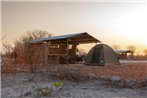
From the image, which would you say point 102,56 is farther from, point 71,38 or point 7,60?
point 7,60

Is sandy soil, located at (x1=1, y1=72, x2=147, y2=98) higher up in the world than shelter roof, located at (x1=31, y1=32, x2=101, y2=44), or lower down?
lower down

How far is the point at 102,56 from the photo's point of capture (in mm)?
14461

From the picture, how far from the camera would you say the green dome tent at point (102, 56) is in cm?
1448

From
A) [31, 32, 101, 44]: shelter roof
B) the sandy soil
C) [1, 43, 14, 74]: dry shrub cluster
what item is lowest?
the sandy soil

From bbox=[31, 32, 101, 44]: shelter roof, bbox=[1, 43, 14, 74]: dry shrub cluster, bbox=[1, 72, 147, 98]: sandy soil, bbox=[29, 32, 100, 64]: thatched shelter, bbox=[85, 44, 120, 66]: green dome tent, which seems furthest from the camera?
bbox=[29, 32, 100, 64]: thatched shelter

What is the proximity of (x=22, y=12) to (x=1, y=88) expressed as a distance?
375 centimetres

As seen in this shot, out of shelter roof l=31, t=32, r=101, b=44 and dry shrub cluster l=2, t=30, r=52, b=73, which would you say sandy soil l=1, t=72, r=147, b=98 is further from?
shelter roof l=31, t=32, r=101, b=44

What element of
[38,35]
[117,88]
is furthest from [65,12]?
[38,35]

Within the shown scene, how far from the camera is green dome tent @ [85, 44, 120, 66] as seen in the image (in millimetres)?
14481

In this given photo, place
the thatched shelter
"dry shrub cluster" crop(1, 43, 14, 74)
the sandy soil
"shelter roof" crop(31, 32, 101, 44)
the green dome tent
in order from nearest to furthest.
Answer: the sandy soil
"dry shrub cluster" crop(1, 43, 14, 74)
the green dome tent
"shelter roof" crop(31, 32, 101, 44)
the thatched shelter

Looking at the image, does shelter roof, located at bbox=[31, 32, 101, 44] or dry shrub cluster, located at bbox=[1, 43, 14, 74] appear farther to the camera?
shelter roof, located at bbox=[31, 32, 101, 44]

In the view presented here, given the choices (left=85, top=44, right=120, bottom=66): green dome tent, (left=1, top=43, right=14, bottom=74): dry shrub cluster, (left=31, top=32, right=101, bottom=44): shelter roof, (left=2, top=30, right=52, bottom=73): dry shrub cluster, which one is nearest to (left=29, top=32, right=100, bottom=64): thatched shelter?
(left=31, top=32, right=101, bottom=44): shelter roof

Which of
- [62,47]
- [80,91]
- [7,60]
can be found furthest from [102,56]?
[80,91]

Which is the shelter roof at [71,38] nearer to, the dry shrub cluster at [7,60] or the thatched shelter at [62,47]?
the thatched shelter at [62,47]
